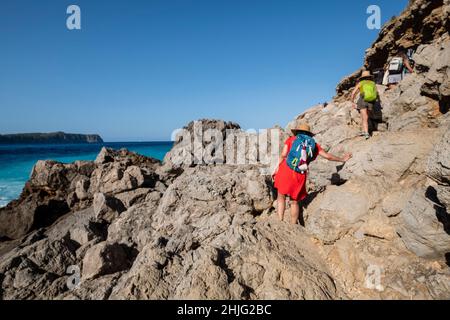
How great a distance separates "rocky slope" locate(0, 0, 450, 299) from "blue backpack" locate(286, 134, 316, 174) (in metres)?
1.04

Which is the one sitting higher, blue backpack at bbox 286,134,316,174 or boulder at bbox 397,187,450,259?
blue backpack at bbox 286,134,316,174

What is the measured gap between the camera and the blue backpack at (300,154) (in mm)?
5598

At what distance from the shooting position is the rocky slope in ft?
12.1

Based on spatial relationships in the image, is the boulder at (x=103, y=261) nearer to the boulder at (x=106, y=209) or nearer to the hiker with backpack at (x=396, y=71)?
the boulder at (x=106, y=209)

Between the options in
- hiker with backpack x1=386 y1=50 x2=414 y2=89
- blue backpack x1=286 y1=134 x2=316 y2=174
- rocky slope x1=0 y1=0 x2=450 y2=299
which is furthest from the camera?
hiker with backpack x1=386 y1=50 x2=414 y2=89

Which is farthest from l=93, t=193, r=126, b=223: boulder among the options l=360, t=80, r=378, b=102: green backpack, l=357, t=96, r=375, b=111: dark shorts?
l=360, t=80, r=378, b=102: green backpack

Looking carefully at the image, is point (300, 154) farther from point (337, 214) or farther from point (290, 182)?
point (337, 214)

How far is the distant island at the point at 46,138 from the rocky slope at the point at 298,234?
164 metres

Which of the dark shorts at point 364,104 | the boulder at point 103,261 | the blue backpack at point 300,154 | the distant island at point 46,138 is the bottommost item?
the boulder at point 103,261

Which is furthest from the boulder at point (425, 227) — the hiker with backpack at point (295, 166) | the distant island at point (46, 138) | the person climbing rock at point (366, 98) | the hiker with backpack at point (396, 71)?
the distant island at point (46, 138)

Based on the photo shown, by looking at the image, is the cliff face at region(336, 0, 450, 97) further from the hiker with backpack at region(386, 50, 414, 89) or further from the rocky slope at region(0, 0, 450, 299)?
the rocky slope at region(0, 0, 450, 299)

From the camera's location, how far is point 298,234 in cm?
540
